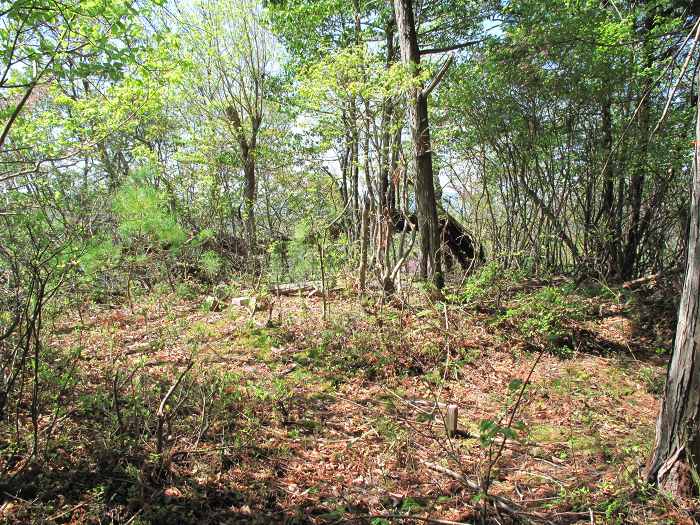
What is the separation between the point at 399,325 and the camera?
5344 mm

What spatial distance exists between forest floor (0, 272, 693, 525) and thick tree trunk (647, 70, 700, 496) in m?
0.16

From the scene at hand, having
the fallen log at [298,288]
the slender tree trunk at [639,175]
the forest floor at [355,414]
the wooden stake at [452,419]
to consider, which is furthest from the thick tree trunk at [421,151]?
the wooden stake at [452,419]

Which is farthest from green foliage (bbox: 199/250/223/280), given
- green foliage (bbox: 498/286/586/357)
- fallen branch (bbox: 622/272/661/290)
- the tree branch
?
fallen branch (bbox: 622/272/661/290)

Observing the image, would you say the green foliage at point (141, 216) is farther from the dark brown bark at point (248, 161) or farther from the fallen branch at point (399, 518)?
the fallen branch at point (399, 518)

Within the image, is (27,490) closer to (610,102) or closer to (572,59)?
(572,59)

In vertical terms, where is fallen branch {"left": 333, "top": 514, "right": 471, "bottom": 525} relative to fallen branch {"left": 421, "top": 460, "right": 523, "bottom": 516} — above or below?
above

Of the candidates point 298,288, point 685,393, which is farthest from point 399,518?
point 298,288

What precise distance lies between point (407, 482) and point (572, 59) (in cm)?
664

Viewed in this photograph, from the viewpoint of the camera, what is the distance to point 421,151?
6266 mm

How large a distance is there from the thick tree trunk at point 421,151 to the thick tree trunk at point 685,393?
160 inches

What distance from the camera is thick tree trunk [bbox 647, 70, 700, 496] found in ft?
7.12

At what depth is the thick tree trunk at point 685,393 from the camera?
85.4 inches

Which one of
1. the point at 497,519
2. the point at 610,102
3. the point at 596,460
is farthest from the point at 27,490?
the point at 610,102

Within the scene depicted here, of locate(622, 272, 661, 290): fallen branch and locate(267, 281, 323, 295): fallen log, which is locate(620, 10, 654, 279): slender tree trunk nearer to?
locate(622, 272, 661, 290): fallen branch
